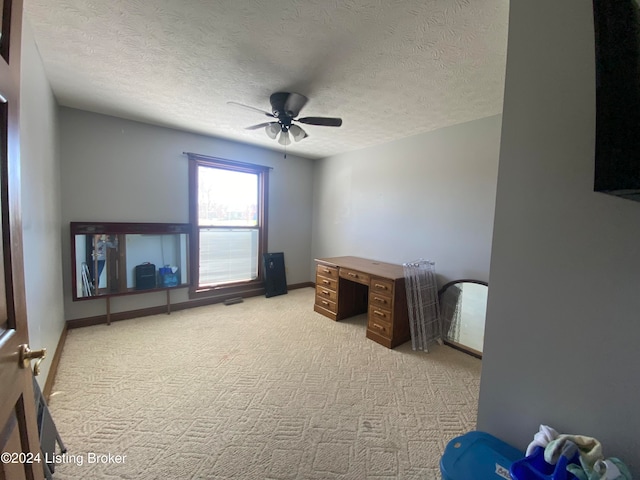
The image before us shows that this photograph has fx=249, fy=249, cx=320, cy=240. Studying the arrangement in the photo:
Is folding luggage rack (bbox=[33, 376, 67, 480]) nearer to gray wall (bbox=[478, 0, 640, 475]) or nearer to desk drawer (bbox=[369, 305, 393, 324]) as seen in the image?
gray wall (bbox=[478, 0, 640, 475])

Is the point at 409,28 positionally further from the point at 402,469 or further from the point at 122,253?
the point at 122,253

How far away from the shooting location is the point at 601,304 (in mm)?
940

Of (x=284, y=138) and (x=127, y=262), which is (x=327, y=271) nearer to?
(x=284, y=138)

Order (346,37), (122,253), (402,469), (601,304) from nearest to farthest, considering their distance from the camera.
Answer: (601,304), (402,469), (346,37), (122,253)

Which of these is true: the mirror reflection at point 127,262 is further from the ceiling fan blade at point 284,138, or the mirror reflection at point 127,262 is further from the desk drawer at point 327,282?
the ceiling fan blade at point 284,138

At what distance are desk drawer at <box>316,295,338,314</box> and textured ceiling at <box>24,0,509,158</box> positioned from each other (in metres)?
2.43

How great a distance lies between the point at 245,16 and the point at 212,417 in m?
2.59

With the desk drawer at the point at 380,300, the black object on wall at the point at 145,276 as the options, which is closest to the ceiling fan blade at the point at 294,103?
the desk drawer at the point at 380,300

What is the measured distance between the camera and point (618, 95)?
695 mm

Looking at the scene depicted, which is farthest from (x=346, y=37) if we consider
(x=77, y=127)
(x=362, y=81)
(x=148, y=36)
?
(x=77, y=127)

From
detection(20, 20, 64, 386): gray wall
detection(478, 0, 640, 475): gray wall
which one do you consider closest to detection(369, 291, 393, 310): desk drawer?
detection(478, 0, 640, 475): gray wall

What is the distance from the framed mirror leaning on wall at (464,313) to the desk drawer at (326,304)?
1373 mm

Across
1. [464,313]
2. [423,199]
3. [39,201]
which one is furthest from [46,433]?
[423,199]

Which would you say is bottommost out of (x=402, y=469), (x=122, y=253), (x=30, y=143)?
(x=402, y=469)
